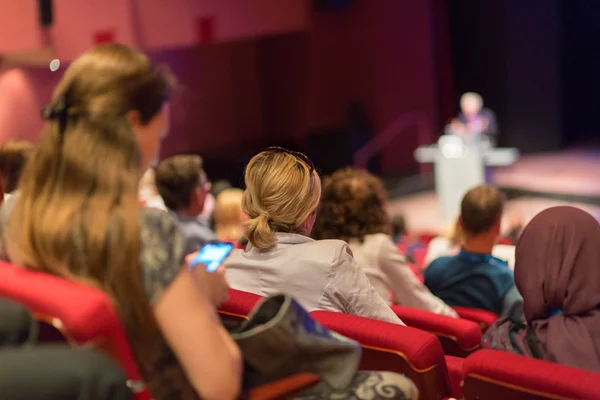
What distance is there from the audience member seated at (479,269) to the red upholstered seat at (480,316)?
66mm

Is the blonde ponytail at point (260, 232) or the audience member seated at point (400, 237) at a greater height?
the blonde ponytail at point (260, 232)

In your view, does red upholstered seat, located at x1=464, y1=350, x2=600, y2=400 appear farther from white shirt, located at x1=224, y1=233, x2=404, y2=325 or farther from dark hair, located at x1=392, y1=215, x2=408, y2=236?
dark hair, located at x1=392, y1=215, x2=408, y2=236

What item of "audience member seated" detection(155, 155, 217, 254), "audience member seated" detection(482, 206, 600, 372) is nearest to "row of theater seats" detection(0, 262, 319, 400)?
"audience member seated" detection(482, 206, 600, 372)

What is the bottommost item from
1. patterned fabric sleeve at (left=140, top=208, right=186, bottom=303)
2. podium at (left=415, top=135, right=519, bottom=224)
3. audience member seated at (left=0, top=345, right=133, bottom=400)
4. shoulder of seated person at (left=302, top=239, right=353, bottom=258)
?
podium at (left=415, top=135, right=519, bottom=224)

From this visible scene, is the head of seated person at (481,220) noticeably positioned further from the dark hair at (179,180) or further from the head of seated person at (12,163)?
the head of seated person at (12,163)

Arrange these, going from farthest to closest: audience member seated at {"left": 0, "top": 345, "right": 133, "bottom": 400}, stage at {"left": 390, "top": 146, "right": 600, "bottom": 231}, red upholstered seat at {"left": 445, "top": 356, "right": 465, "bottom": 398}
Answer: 1. stage at {"left": 390, "top": 146, "right": 600, "bottom": 231}
2. red upholstered seat at {"left": 445, "top": 356, "right": 465, "bottom": 398}
3. audience member seated at {"left": 0, "top": 345, "right": 133, "bottom": 400}

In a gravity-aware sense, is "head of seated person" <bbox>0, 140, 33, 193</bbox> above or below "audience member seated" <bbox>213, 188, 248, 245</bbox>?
above

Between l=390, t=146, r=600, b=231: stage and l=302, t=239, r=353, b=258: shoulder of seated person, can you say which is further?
l=390, t=146, r=600, b=231: stage

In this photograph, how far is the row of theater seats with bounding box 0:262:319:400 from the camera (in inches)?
54.8

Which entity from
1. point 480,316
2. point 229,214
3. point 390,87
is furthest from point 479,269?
point 390,87

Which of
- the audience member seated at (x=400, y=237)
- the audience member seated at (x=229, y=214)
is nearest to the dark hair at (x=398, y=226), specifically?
the audience member seated at (x=400, y=237)

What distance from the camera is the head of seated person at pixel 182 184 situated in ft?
12.4

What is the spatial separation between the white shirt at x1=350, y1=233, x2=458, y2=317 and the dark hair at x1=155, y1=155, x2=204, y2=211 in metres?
1.02


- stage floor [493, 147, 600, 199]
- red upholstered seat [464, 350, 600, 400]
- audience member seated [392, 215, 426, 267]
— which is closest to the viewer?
red upholstered seat [464, 350, 600, 400]
